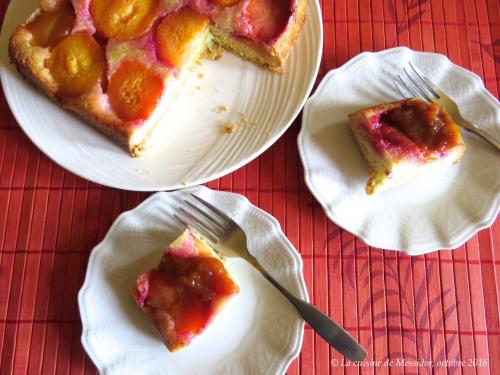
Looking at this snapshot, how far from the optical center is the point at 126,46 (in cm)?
163

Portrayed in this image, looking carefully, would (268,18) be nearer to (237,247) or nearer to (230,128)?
(230,128)

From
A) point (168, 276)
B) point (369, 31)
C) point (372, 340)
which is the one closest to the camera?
point (168, 276)

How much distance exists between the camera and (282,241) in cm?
162

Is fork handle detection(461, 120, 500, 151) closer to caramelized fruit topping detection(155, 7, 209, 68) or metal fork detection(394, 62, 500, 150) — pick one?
metal fork detection(394, 62, 500, 150)

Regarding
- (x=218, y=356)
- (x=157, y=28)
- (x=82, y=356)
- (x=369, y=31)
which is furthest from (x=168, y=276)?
(x=369, y=31)

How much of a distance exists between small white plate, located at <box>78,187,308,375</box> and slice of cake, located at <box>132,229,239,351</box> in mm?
78

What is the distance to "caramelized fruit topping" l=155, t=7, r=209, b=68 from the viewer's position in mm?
1649

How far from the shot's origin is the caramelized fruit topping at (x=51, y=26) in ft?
5.40

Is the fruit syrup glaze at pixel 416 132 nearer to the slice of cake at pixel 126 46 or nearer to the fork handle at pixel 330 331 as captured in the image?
the slice of cake at pixel 126 46

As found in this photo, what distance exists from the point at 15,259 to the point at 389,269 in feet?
4.04

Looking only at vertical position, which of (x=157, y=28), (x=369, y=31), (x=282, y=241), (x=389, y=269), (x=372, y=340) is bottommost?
(x=372, y=340)

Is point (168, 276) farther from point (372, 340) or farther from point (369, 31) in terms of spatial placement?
point (369, 31)

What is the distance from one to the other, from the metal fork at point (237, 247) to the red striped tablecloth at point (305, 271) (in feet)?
0.36

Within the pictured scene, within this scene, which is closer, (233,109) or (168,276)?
(168,276)
